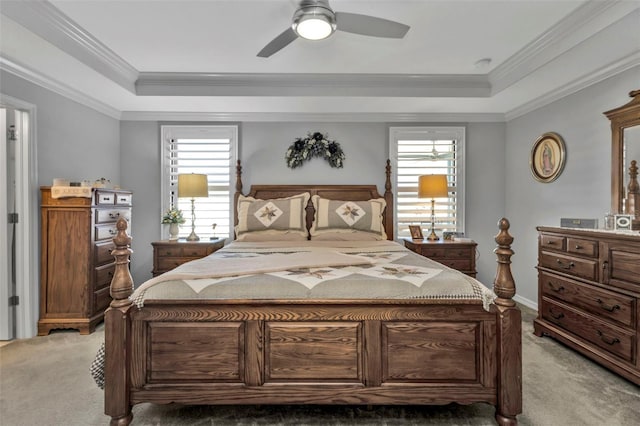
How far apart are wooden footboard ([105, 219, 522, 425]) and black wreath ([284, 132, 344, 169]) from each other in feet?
9.10

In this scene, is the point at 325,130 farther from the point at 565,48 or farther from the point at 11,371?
the point at 11,371

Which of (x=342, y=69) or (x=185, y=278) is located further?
(x=342, y=69)

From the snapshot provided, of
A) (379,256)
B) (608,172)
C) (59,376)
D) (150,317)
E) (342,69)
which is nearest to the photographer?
(150,317)

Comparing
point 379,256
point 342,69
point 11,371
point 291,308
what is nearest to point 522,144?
point 342,69

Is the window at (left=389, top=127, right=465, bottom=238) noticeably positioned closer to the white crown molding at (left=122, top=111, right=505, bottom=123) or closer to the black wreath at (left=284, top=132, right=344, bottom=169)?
the white crown molding at (left=122, top=111, right=505, bottom=123)

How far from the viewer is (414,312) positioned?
5.79ft

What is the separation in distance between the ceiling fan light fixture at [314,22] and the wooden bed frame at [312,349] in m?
1.62

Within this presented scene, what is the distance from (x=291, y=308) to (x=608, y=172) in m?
3.18

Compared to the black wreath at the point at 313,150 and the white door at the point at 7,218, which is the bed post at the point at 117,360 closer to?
the white door at the point at 7,218

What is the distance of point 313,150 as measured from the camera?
432cm

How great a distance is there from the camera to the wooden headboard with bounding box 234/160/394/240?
167 inches

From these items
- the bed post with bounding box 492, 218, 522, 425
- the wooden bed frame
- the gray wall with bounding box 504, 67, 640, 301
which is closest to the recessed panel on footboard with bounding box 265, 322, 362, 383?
the wooden bed frame

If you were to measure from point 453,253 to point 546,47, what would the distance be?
2.20 metres

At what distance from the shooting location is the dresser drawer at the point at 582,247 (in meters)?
2.49
